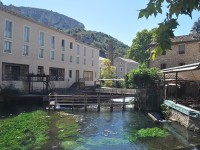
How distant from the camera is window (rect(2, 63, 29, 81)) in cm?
3787

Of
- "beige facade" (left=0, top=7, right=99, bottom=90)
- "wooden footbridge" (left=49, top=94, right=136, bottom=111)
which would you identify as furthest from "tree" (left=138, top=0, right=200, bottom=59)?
"beige facade" (left=0, top=7, right=99, bottom=90)

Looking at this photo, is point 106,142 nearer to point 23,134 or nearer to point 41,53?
point 23,134

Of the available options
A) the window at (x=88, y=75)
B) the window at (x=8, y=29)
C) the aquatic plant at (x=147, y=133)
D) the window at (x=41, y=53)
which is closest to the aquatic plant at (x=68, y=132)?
the aquatic plant at (x=147, y=133)

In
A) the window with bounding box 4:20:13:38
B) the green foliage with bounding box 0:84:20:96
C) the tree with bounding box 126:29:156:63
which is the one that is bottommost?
the green foliage with bounding box 0:84:20:96

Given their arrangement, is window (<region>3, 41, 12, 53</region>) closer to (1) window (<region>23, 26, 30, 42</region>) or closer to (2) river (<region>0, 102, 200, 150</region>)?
(1) window (<region>23, 26, 30, 42</region>)

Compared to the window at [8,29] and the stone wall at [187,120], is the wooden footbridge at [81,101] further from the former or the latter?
the window at [8,29]

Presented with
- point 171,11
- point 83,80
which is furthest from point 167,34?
point 83,80

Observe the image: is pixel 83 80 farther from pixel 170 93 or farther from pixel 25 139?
pixel 25 139

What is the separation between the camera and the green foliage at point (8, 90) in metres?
34.2

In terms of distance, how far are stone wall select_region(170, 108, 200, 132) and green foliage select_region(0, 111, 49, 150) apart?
887 centimetres

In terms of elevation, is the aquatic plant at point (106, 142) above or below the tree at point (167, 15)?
below

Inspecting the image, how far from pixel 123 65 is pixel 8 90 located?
62.8 metres

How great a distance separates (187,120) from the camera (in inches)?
747

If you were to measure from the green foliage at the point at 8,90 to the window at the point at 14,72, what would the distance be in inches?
62.6
